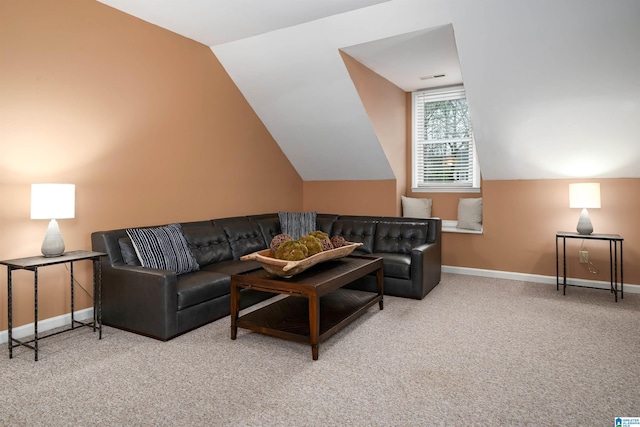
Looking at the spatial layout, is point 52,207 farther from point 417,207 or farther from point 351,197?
point 417,207

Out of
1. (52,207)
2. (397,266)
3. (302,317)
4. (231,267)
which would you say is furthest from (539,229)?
(52,207)

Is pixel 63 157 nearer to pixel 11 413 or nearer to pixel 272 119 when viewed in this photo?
pixel 11 413

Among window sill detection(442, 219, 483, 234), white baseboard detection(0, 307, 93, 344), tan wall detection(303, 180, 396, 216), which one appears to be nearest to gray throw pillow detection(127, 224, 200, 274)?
white baseboard detection(0, 307, 93, 344)

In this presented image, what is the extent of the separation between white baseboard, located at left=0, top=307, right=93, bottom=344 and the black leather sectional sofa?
30 centimetres

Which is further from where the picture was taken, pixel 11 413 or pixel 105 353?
pixel 105 353

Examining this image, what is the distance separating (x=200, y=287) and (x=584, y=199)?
13.3ft

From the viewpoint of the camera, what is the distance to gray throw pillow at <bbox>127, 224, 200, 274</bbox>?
3.55m

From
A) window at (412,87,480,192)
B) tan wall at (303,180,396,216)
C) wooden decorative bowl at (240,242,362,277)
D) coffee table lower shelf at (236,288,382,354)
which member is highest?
window at (412,87,480,192)

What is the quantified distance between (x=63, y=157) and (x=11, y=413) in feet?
6.90

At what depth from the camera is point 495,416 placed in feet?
6.88

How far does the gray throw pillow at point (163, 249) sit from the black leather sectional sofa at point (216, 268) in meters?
0.08

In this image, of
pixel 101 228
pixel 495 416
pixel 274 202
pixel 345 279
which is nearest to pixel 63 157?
pixel 101 228

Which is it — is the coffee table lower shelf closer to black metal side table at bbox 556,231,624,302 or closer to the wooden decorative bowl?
the wooden decorative bowl

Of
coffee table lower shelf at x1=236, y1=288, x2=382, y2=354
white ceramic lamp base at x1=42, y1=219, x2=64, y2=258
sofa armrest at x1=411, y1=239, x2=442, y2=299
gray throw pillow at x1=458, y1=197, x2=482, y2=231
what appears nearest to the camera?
coffee table lower shelf at x1=236, y1=288, x2=382, y2=354
